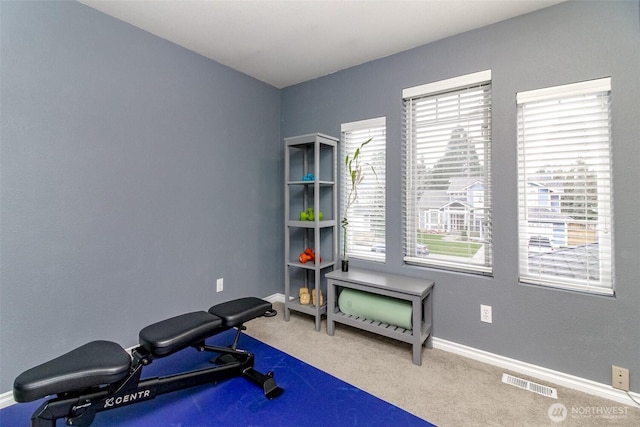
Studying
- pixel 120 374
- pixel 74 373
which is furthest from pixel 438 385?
pixel 74 373

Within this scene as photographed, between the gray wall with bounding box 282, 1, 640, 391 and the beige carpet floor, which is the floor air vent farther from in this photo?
the gray wall with bounding box 282, 1, 640, 391

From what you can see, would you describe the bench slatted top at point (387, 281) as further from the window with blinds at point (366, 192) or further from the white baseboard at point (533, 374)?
the white baseboard at point (533, 374)

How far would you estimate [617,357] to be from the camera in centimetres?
171

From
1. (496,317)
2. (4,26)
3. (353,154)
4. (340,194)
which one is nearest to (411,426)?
(496,317)

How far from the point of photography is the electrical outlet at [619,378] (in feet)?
5.49

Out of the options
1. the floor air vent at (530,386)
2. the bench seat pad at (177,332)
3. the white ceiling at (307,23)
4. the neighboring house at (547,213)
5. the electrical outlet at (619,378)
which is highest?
the white ceiling at (307,23)

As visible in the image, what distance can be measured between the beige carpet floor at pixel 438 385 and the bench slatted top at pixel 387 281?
532 mm

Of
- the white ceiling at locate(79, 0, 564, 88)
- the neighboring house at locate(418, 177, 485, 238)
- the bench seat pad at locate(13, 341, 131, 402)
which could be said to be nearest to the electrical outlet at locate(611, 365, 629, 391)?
the neighboring house at locate(418, 177, 485, 238)

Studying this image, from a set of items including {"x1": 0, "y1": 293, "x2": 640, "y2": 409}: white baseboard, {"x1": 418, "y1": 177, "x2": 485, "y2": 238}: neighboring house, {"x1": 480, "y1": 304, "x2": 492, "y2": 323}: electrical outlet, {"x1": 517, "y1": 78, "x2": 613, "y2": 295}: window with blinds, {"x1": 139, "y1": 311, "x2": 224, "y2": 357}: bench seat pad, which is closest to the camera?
{"x1": 139, "y1": 311, "x2": 224, "y2": 357}: bench seat pad

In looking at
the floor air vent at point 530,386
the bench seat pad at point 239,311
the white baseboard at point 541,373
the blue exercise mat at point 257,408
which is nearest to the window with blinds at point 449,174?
the white baseboard at point 541,373

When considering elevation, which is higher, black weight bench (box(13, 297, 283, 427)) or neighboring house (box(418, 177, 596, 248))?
neighboring house (box(418, 177, 596, 248))

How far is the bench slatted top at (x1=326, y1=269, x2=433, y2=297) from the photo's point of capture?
213cm

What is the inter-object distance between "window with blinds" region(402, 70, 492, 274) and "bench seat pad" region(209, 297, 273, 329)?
1353mm

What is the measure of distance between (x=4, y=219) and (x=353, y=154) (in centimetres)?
262
